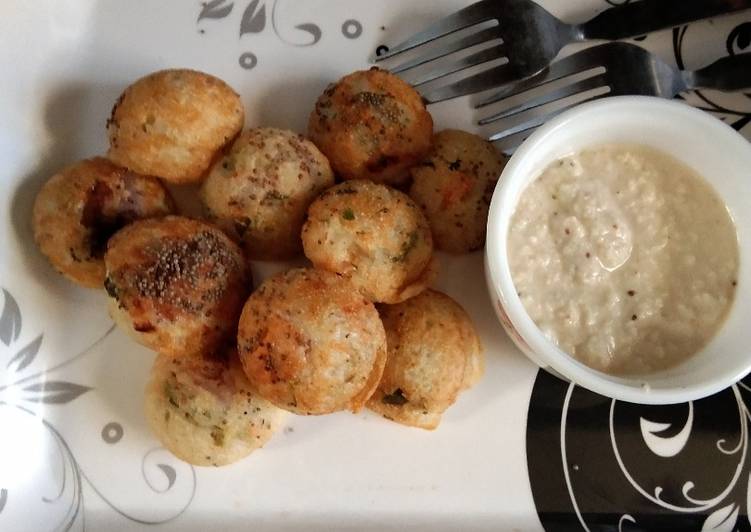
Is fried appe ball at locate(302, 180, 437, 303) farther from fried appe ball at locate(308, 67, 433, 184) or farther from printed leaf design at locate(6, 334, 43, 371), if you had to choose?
printed leaf design at locate(6, 334, 43, 371)

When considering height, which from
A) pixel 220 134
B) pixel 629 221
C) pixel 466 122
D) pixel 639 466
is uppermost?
pixel 220 134

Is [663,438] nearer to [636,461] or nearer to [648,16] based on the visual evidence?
[636,461]

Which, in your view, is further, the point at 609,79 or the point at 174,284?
the point at 609,79

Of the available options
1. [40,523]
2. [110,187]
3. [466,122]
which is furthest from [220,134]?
[40,523]

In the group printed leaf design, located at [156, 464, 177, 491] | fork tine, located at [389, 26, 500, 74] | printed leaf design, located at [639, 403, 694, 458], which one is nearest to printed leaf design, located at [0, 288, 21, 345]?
printed leaf design, located at [156, 464, 177, 491]

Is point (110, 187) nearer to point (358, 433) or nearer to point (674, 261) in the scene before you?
point (358, 433)

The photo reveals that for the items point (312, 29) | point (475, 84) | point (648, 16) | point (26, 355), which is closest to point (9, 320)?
point (26, 355)

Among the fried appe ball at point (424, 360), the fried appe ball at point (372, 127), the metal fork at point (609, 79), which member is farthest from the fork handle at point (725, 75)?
the fried appe ball at point (424, 360)
